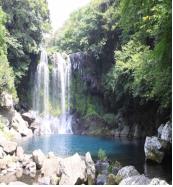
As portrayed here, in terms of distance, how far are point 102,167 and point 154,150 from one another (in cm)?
163

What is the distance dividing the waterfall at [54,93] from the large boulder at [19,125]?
2946mm

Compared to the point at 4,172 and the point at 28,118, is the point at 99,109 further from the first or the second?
the point at 4,172

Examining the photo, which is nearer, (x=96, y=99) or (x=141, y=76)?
(x=141, y=76)

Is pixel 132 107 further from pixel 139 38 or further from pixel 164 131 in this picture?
pixel 164 131

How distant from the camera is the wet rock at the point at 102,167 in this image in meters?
8.99

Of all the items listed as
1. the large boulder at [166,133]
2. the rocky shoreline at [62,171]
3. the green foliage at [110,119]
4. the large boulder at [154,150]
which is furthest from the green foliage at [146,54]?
the rocky shoreline at [62,171]

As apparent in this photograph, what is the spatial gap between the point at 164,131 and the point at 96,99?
47.7ft

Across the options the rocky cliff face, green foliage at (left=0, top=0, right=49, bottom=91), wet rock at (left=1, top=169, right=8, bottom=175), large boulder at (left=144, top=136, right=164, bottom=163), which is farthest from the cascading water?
wet rock at (left=1, top=169, right=8, bottom=175)

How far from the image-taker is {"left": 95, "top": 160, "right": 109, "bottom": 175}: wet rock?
8.99m

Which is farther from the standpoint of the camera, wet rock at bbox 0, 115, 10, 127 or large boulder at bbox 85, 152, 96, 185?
wet rock at bbox 0, 115, 10, 127

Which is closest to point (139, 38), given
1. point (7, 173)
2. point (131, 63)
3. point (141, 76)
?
point (131, 63)

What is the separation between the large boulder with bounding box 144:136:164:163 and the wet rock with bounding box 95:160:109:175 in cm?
126

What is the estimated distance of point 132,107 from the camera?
19.2m

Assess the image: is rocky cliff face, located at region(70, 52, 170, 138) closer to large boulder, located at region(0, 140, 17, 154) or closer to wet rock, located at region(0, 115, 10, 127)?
wet rock, located at region(0, 115, 10, 127)
